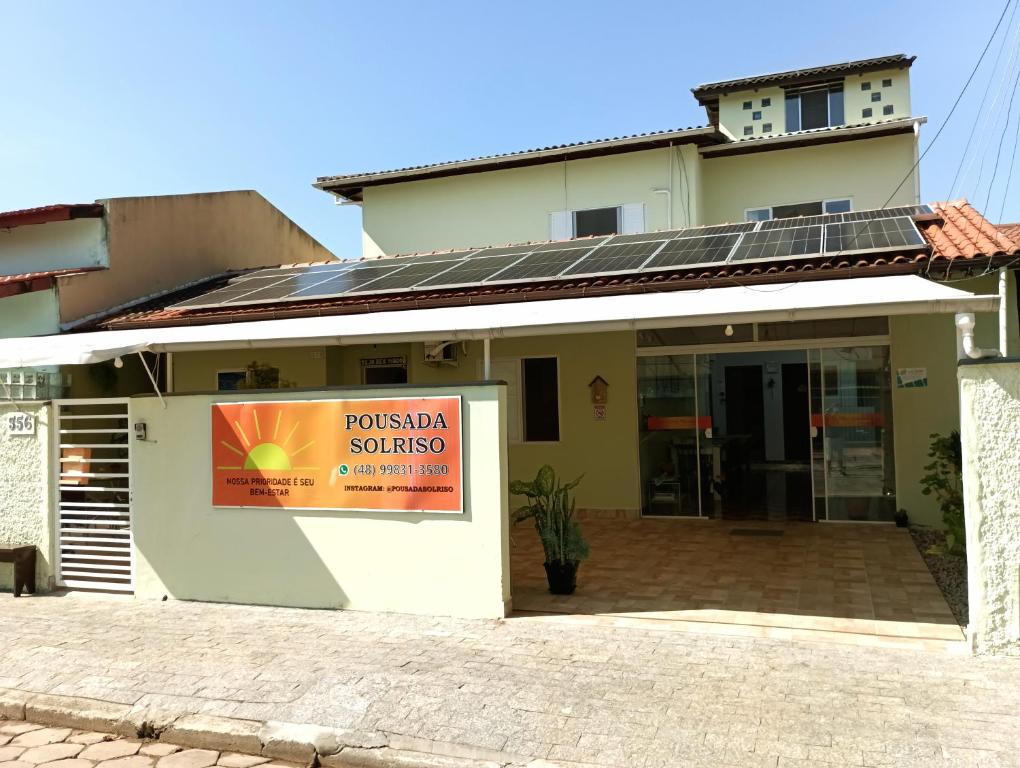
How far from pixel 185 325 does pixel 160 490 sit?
320cm

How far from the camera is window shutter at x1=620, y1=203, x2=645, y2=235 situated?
15266 millimetres

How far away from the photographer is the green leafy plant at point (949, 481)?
815 centimetres

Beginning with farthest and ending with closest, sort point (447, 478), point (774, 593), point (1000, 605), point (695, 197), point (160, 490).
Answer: point (695, 197) → point (160, 490) → point (774, 593) → point (447, 478) → point (1000, 605)

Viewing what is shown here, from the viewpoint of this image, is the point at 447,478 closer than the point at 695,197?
Yes

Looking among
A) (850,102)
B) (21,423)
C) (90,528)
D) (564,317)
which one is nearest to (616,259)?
(564,317)

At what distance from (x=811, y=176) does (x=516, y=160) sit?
6.03 meters

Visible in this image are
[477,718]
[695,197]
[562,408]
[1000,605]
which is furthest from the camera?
[695,197]

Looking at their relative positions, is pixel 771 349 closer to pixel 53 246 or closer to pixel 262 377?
pixel 262 377

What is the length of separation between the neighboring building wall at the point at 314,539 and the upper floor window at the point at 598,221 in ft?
29.0

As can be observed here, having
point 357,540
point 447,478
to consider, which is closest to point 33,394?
point 357,540

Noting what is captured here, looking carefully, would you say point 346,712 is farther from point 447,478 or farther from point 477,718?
point 447,478

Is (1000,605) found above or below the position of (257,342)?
below

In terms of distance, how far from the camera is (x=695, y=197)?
50.1ft

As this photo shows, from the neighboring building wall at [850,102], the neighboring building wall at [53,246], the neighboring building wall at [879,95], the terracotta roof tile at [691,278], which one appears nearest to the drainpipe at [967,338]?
the terracotta roof tile at [691,278]
